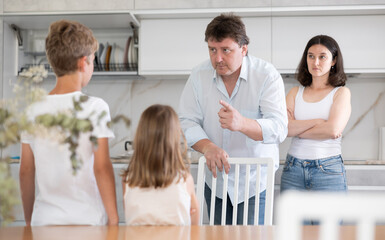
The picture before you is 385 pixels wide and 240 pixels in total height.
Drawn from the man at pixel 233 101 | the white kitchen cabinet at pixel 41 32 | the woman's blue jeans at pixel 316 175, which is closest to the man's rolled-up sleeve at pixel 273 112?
the man at pixel 233 101

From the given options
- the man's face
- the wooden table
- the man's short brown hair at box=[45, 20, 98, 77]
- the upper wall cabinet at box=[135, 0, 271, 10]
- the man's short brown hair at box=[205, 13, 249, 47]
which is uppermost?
the upper wall cabinet at box=[135, 0, 271, 10]

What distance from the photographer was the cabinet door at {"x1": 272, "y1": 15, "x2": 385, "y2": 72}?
122 inches

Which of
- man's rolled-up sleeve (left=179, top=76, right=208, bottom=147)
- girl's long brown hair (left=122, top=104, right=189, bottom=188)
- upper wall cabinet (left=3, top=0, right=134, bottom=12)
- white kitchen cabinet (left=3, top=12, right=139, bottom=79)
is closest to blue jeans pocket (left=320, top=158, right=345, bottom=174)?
man's rolled-up sleeve (left=179, top=76, right=208, bottom=147)

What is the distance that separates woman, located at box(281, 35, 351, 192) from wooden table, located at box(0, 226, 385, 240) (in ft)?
3.11

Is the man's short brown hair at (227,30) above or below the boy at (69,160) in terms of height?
above

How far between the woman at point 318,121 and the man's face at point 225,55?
22.9 inches

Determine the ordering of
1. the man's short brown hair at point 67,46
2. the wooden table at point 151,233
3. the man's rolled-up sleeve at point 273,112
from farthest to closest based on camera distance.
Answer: the man's rolled-up sleeve at point 273,112
the man's short brown hair at point 67,46
the wooden table at point 151,233

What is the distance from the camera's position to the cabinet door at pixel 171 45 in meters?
3.21

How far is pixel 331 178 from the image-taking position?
210 centimetres

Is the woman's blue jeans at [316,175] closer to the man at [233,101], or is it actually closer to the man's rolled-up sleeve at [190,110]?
the man at [233,101]

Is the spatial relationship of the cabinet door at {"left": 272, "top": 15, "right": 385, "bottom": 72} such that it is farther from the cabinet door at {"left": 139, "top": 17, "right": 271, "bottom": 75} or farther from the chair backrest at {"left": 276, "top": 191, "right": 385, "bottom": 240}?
the chair backrest at {"left": 276, "top": 191, "right": 385, "bottom": 240}

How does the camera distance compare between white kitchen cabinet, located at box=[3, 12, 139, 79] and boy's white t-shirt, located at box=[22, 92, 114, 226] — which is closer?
boy's white t-shirt, located at box=[22, 92, 114, 226]

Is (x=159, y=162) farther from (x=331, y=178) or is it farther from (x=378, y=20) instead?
(x=378, y=20)

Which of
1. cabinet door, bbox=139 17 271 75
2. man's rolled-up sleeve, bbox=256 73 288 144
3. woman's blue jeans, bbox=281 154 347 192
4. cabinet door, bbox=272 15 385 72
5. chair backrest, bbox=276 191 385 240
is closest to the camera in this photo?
chair backrest, bbox=276 191 385 240
